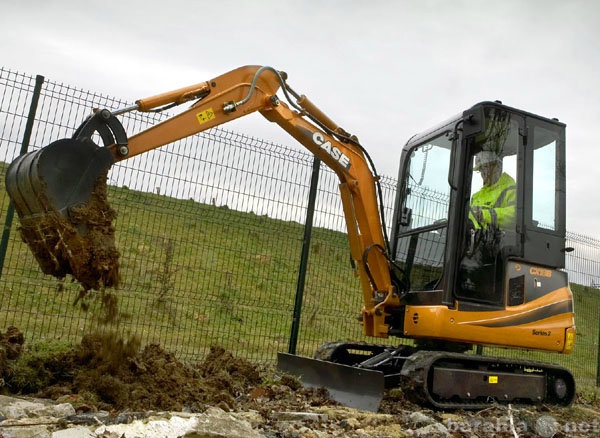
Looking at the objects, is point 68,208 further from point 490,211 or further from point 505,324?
point 505,324

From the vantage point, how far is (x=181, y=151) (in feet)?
24.6

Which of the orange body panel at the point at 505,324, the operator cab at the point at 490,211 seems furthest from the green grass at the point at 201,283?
the orange body panel at the point at 505,324

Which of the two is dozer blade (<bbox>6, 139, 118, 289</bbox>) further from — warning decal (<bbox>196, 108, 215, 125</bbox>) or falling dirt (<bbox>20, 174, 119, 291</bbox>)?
warning decal (<bbox>196, 108, 215, 125</bbox>)

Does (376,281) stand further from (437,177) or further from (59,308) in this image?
(59,308)

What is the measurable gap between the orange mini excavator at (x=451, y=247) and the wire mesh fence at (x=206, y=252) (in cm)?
104

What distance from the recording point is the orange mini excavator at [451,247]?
616cm

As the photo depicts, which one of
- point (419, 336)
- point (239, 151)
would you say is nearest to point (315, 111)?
point (239, 151)

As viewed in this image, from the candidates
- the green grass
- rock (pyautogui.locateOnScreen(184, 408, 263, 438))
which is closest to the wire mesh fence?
the green grass

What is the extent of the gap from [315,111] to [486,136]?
72.2 inches

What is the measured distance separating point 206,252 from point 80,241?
3.11 metres

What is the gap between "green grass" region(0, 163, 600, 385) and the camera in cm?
718

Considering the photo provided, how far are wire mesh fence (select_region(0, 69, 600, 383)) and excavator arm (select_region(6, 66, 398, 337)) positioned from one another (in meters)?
0.99

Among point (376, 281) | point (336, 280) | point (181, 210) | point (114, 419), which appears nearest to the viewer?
point (114, 419)

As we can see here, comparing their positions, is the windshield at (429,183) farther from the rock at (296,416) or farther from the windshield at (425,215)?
the rock at (296,416)
